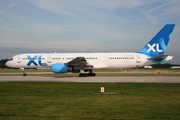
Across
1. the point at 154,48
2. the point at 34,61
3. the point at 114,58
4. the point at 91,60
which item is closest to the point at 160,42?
the point at 154,48

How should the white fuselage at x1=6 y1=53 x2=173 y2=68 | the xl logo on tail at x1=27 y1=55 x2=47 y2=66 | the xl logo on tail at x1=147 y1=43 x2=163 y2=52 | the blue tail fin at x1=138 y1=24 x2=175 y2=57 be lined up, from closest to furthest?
the blue tail fin at x1=138 y1=24 x2=175 y2=57, the xl logo on tail at x1=147 y1=43 x2=163 y2=52, the white fuselage at x1=6 y1=53 x2=173 y2=68, the xl logo on tail at x1=27 y1=55 x2=47 y2=66

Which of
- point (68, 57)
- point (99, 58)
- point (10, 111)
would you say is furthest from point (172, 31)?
point (10, 111)

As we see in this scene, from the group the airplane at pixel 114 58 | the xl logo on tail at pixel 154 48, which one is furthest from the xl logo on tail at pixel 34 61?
the xl logo on tail at pixel 154 48

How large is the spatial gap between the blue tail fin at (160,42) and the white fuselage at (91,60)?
1.36 meters

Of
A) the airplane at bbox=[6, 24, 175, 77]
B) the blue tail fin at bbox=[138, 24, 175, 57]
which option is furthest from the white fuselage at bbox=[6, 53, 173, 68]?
the blue tail fin at bbox=[138, 24, 175, 57]

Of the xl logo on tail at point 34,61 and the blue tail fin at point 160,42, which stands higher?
the blue tail fin at point 160,42

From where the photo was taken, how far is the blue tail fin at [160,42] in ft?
92.6

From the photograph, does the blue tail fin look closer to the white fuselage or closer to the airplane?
the airplane

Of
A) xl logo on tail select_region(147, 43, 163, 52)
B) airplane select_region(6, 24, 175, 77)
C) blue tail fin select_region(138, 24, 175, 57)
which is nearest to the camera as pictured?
airplane select_region(6, 24, 175, 77)

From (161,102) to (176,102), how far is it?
666 millimetres

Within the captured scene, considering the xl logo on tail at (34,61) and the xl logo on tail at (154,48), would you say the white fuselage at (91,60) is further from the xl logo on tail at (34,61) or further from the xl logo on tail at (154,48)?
the xl logo on tail at (154,48)

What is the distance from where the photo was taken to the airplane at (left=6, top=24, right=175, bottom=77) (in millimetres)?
27703

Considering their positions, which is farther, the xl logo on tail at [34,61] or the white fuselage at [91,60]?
the xl logo on tail at [34,61]

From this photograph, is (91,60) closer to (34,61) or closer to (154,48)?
(34,61)
